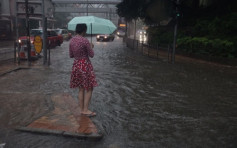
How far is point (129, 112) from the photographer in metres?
6.12

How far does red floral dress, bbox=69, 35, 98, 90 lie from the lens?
5.25 meters

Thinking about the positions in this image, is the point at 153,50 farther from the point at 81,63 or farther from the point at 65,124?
the point at 65,124

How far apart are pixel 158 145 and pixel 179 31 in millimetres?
18623

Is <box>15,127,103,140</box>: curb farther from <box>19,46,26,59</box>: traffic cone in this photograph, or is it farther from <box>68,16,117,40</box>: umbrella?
<box>19,46,26,59</box>: traffic cone

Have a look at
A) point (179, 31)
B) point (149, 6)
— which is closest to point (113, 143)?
point (179, 31)

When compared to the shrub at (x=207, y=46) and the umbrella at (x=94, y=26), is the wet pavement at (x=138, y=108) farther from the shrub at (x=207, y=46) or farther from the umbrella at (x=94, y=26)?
the shrub at (x=207, y=46)

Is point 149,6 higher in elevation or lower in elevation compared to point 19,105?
higher

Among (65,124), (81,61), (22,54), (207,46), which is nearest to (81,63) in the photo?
(81,61)

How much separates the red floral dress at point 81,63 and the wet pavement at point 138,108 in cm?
83

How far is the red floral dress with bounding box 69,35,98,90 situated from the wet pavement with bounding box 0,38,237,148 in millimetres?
827

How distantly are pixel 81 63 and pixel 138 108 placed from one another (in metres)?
1.98

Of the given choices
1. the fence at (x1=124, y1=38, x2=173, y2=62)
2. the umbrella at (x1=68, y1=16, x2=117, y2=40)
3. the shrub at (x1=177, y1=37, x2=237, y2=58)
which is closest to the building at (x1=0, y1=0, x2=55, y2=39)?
the umbrella at (x1=68, y1=16, x2=117, y2=40)

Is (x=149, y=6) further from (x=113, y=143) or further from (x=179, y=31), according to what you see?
(x=113, y=143)

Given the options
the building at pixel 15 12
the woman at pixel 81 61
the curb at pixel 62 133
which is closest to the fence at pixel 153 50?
the building at pixel 15 12
